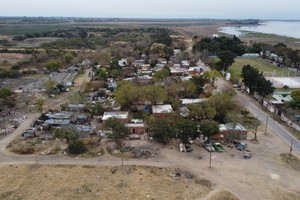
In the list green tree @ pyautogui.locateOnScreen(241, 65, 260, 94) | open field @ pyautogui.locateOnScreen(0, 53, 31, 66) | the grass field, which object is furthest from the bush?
open field @ pyautogui.locateOnScreen(0, 53, 31, 66)

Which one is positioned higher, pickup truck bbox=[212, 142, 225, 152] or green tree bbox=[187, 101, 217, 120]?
green tree bbox=[187, 101, 217, 120]

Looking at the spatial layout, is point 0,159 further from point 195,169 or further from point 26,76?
point 26,76

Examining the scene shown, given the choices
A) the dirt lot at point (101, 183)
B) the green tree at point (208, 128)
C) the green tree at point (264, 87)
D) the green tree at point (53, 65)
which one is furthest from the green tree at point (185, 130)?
the green tree at point (53, 65)

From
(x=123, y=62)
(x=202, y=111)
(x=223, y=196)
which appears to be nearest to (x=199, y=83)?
(x=202, y=111)

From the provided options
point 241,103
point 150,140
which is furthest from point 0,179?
point 241,103

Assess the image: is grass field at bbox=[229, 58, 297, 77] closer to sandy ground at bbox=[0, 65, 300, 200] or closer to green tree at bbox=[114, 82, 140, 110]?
green tree at bbox=[114, 82, 140, 110]
